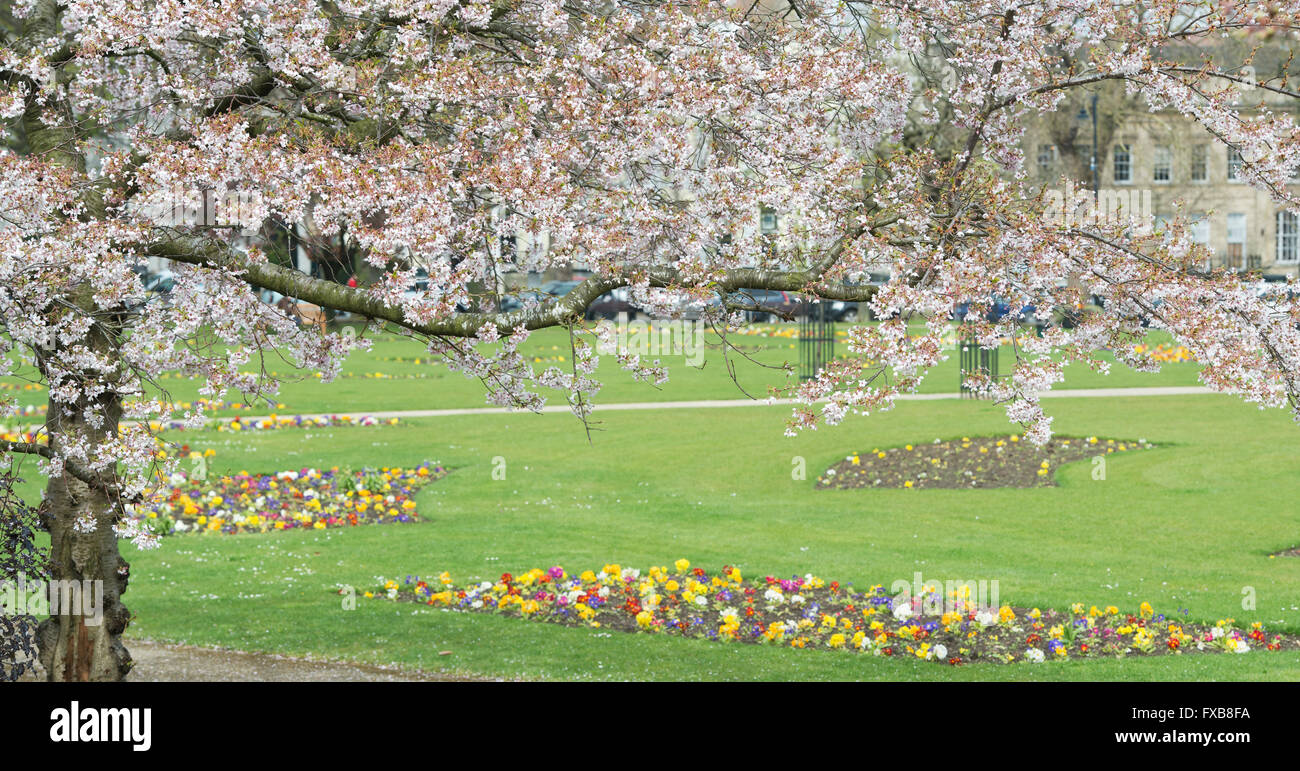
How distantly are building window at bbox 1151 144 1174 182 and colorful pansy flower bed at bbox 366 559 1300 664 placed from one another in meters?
53.5

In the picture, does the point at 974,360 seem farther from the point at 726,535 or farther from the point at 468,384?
the point at 726,535

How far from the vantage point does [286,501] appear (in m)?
13.7

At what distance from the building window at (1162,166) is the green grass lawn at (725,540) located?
142 ft

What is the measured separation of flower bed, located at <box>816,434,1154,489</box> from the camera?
14.7m

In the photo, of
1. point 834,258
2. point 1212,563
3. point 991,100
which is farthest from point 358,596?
point 1212,563

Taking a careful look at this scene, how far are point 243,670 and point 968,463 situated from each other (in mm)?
9894

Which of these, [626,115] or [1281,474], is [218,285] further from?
[1281,474]

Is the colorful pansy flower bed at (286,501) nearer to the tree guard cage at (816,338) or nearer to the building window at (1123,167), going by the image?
the tree guard cage at (816,338)

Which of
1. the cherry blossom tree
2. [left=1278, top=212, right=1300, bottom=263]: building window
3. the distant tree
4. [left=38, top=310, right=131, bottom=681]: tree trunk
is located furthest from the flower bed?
[left=1278, top=212, right=1300, bottom=263]: building window

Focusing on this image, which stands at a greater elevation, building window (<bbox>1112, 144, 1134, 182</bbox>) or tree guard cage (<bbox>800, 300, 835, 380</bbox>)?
building window (<bbox>1112, 144, 1134, 182</bbox>)

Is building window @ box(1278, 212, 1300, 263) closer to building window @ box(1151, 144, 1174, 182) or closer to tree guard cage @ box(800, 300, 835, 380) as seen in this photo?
building window @ box(1151, 144, 1174, 182)

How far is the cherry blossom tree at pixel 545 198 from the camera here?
5711 millimetres

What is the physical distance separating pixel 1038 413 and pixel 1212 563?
592 cm

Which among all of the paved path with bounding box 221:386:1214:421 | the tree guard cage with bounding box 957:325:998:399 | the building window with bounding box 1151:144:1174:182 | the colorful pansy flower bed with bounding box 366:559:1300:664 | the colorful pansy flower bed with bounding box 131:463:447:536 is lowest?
the colorful pansy flower bed with bounding box 366:559:1300:664
